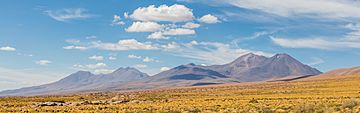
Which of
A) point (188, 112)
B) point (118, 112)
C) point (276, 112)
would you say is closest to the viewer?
point (276, 112)

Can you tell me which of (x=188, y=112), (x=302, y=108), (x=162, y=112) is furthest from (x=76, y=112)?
(x=302, y=108)

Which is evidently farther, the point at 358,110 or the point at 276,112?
the point at 276,112

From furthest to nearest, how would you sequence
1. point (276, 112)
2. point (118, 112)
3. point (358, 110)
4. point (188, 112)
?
point (118, 112) → point (188, 112) → point (276, 112) → point (358, 110)

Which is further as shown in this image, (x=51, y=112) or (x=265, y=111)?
(x=51, y=112)

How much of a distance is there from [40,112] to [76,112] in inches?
155

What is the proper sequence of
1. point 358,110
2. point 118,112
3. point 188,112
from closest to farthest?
1. point 358,110
2. point 188,112
3. point 118,112

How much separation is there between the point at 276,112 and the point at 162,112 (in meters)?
10.9

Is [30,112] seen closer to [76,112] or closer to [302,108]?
[76,112]

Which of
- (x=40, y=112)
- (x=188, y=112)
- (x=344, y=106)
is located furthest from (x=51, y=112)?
(x=344, y=106)

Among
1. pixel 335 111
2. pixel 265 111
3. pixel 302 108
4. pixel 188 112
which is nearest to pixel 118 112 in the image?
pixel 188 112

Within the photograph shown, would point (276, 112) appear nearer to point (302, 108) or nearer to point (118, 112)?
point (302, 108)

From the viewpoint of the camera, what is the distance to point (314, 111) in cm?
3681

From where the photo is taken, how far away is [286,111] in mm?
38625

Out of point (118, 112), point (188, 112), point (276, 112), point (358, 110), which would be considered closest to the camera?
point (358, 110)
